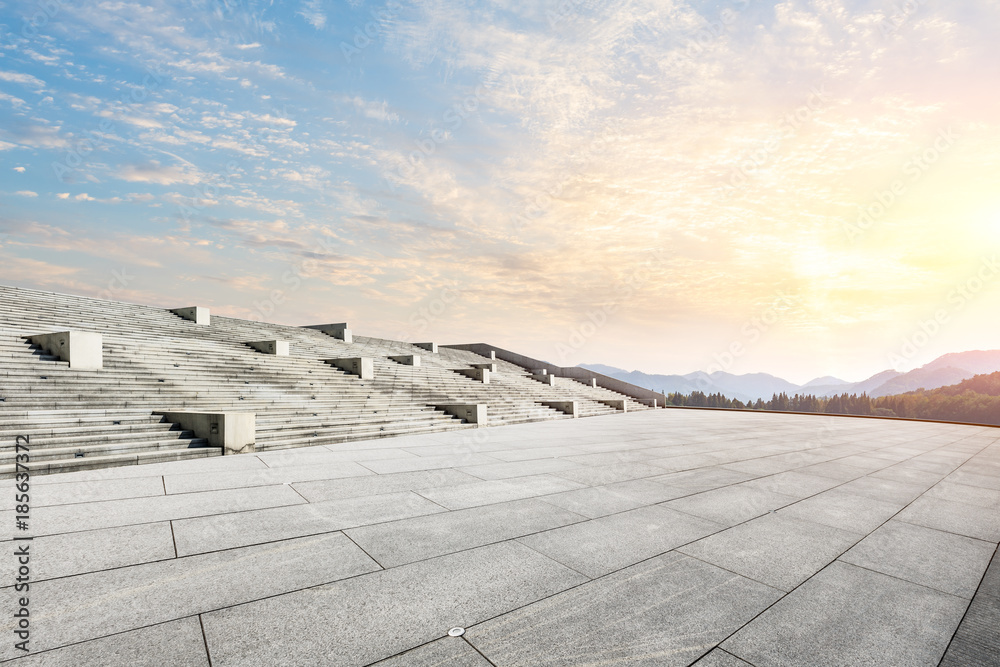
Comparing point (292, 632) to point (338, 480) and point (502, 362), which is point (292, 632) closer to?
point (338, 480)

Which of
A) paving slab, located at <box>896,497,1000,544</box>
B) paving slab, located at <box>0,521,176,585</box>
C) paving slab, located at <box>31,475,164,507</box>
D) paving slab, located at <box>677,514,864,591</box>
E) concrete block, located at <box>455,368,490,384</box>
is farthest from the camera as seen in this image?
concrete block, located at <box>455,368,490,384</box>

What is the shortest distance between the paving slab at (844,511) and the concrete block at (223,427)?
10728 millimetres

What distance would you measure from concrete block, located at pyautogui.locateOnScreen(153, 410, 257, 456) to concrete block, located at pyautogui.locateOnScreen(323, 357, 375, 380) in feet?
28.2

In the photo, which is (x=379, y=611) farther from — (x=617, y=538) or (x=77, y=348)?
(x=77, y=348)

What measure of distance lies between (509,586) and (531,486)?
151 inches

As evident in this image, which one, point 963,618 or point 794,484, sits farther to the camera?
point 794,484

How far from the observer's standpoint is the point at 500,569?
14.7ft

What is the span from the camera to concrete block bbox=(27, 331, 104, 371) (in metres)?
12.3

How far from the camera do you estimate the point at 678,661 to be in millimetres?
3113

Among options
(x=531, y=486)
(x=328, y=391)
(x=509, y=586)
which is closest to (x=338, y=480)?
(x=531, y=486)

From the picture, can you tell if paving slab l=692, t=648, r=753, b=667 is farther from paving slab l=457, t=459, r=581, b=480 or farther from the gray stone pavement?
paving slab l=457, t=459, r=581, b=480

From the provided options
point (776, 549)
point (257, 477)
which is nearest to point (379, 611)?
point (776, 549)

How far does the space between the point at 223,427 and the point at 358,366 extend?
940 centimetres

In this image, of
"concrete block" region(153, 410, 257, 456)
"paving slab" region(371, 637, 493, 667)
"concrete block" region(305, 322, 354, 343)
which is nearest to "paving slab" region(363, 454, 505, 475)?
"concrete block" region(153, 410, 257, 456)
